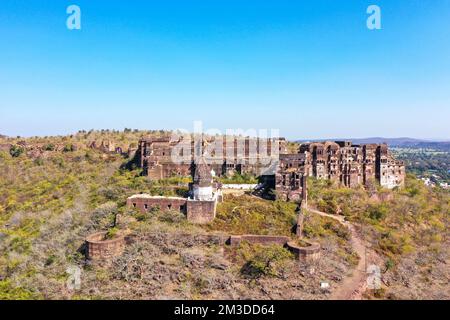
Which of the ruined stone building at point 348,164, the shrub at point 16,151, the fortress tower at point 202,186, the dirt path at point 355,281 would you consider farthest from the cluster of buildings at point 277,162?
the shrub at point 16,151

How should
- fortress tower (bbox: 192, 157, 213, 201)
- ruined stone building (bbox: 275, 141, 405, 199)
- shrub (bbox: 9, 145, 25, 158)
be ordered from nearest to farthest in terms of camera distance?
1. fortress tower (bbox: 192, 157, 213, 201)
2. ruined stone building (bbox: 275, 141, 405, 199)
3. shrub (bbox: 9, 145, 25, 158)

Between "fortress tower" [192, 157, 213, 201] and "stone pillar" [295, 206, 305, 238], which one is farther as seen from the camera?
"fortress tower" [192, 157, 213, 201]

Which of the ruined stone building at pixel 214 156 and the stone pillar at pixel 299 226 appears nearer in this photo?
the stone pillar at pixel 299 226

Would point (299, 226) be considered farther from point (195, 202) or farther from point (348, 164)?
point (348, 164)

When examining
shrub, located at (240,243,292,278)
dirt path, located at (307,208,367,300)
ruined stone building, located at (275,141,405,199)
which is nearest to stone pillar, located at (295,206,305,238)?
shrub, located at (240,243,292,278)

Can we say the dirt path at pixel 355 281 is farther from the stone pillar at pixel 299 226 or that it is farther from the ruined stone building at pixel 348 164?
the ruined stone building at pixel 348 164

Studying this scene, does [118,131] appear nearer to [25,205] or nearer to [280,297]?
[25,205]

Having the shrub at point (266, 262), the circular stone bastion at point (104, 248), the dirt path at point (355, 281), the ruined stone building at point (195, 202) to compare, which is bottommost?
the dirt path at point (355, 281)

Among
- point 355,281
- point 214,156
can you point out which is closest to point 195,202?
point 355,281

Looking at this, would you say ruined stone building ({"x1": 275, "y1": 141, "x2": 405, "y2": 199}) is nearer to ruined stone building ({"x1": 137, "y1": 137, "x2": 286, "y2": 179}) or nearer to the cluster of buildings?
the cluster of buildings
